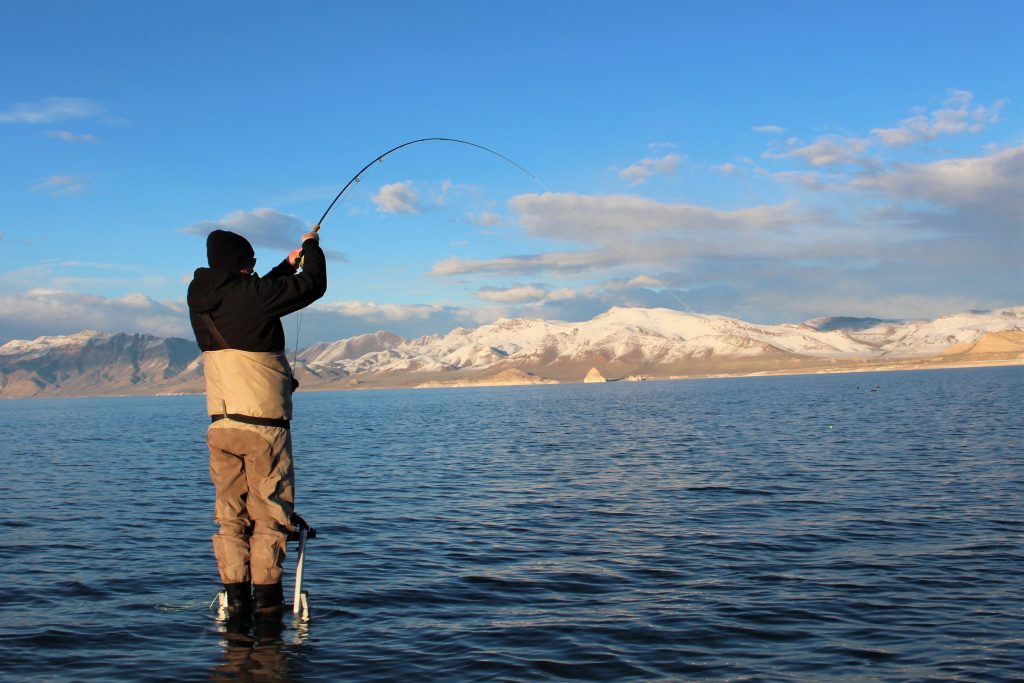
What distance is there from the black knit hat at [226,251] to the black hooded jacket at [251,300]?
218 millimetres

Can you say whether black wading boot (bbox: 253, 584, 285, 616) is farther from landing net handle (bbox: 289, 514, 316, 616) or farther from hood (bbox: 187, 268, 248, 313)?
hood (bbox: 187, 268, 248, 313)

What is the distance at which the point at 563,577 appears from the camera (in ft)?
48.0

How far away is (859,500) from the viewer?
2341cm

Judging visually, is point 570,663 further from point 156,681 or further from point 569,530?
point 569,530

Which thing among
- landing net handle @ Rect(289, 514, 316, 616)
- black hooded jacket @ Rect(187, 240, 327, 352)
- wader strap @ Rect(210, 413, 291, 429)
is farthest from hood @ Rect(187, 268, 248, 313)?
landing net handle @ Rect(289, 514, 316, 616)

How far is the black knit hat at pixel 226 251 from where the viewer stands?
10.4 meters

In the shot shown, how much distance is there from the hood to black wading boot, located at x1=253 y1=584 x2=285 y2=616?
3.73 m

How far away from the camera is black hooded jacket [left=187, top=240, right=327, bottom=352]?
9812 millimetres

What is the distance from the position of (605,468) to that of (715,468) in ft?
14.8

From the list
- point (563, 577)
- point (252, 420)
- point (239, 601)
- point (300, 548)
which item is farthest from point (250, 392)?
point (563, 577)

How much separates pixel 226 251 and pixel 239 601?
4.68m

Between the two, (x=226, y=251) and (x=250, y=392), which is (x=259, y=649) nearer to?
(x=250, y=392)

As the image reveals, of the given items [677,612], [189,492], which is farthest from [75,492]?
[677,612]

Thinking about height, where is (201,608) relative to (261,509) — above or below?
below
